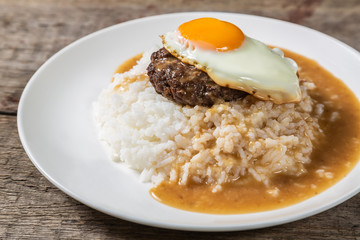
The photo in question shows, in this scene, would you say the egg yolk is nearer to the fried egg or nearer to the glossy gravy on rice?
the fried egg

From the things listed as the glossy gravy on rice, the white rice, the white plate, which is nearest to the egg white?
the white rice

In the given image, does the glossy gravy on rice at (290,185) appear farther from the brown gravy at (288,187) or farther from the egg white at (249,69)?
the egg white at (249,69)

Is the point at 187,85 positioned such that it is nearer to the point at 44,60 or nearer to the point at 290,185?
the point at 290,185

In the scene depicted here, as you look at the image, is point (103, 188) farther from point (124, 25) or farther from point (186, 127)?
point (124, 25)

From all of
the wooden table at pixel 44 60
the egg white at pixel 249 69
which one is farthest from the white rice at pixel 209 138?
the wooden table at pixel 44 60

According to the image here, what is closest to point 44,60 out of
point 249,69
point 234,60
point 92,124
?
point 92,124

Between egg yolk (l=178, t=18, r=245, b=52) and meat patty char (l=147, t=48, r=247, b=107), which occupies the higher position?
egg yolk (l=178, t=18, r=245, b=52)
